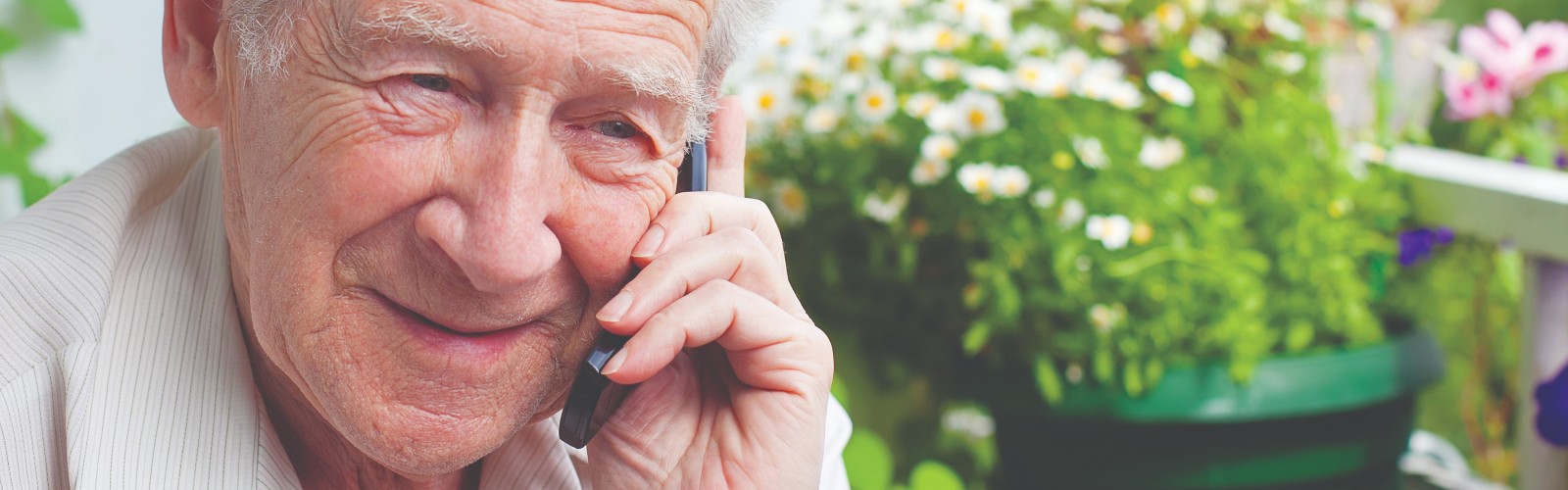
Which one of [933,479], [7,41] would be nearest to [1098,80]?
[933,479]

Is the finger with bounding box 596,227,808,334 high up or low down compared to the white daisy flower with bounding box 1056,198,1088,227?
up

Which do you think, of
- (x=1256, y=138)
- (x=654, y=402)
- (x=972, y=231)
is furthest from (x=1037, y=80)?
(x=654, y=402)

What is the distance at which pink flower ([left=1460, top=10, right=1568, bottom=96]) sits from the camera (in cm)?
320

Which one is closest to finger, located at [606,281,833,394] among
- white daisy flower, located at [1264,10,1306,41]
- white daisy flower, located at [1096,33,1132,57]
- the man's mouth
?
the man's mouth

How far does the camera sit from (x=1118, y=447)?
2602mm

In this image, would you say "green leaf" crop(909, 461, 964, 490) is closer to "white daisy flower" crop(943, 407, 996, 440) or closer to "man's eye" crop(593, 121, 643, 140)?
"white daisy flower" crop(943, 407, 996, 440)

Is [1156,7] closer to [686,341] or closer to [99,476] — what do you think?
[686,341]

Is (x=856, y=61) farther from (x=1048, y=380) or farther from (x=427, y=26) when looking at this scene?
(x=427, y=26)

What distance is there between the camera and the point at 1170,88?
109 inches

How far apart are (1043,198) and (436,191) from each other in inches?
69.1

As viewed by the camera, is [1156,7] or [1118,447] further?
[1156,7]

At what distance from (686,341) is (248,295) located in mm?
475

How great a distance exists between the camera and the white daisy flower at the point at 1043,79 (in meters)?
2.75

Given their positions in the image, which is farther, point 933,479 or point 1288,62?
point 1288,62
